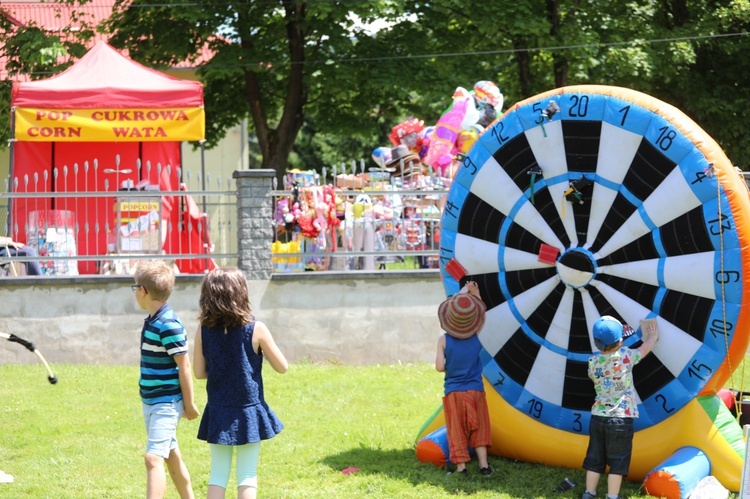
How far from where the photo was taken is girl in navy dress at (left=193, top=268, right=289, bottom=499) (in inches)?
210

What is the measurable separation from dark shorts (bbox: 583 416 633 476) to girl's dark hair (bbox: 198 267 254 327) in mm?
2297

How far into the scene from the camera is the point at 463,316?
6.89 meters

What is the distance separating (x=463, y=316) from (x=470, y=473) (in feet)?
3.49

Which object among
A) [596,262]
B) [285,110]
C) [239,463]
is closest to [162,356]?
[239,463]

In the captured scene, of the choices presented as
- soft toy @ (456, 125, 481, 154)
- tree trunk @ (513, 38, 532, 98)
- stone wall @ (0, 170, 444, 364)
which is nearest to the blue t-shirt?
stone wall @ (0, 170, 444, 364)

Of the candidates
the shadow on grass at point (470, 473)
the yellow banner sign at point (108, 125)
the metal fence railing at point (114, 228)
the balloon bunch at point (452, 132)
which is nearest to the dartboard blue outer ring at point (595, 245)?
the shadow on grass at point (470, 473)

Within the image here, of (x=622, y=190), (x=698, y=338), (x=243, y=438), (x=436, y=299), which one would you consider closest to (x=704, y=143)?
(x=622, y=190)

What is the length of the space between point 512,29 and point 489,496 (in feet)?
49.5

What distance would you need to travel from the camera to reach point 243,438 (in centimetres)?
533

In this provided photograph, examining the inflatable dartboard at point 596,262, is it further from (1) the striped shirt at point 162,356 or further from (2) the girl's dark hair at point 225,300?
(1) the striped shirt at point 162,356

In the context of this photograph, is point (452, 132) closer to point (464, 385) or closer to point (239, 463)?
point (464, 385)

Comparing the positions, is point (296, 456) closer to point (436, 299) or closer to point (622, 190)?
point (622, 190)

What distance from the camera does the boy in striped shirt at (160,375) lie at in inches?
214

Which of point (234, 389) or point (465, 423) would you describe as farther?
point (465, 423)
